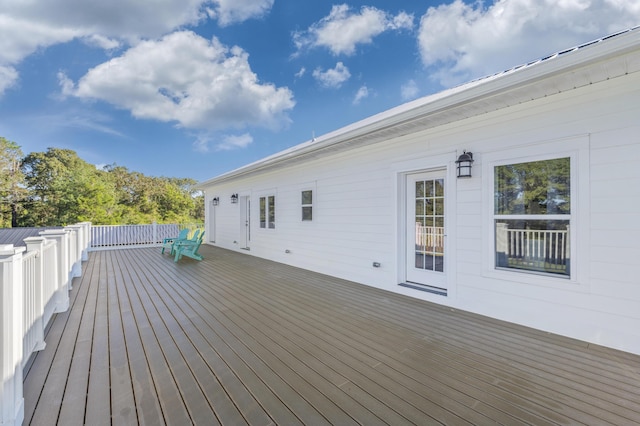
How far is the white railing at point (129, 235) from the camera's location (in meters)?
9.84

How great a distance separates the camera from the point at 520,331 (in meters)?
2.91

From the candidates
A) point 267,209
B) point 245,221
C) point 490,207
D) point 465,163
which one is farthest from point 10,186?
point 490,207

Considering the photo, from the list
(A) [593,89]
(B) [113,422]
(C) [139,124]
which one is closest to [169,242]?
(B) [113,422]

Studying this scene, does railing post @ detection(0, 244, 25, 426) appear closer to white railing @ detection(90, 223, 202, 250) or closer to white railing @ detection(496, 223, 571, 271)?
white railing @ detection(496, 223, 571, 271)

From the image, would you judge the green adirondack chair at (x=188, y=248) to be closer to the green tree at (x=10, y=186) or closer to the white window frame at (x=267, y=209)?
the white window frame at (x=267, y=209)

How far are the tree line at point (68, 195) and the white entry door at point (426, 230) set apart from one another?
12871mm

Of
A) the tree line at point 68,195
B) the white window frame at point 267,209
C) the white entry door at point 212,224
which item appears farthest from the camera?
the tree line at point 68,195

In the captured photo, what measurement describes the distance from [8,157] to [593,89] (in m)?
29.4

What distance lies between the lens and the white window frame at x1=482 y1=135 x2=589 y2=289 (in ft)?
8.82

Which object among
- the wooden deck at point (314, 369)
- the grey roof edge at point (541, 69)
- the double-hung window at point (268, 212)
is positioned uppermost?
the grey roof edge at point (541, 69)

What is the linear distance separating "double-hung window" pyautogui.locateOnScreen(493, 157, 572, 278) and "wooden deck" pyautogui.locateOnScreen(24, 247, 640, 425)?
0.79 m

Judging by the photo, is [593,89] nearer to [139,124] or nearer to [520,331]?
[520,331]

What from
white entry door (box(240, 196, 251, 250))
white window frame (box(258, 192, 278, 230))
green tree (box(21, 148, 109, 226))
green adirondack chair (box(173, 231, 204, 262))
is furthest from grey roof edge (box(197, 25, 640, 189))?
green tree (box(21, 148, 109, 226))

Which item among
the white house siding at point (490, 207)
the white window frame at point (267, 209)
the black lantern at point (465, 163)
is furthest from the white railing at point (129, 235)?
the black lantern at point (465, 163)
